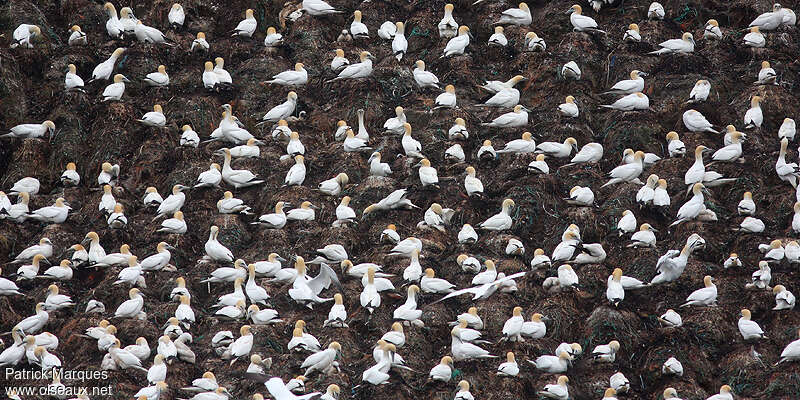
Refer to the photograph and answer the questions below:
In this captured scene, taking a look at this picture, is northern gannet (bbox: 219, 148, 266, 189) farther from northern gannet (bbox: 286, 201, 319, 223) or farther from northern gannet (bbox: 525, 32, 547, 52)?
northern gannet (bbox: 525, 32, 547, 52)

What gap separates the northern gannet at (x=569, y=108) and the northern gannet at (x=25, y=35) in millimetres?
11379

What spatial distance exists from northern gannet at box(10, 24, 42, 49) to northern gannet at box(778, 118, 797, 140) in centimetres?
1548

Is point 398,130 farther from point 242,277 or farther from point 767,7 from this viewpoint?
point 767,7

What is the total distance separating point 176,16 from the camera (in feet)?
93.1

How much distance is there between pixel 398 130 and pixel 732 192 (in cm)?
631

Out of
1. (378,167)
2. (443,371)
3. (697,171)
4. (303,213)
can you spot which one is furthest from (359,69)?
(443,371)

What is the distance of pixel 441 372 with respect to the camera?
18.9 metres

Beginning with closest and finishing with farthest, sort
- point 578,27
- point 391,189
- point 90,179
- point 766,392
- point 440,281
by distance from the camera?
point 766,392 < point 440,281 < point 391,189 < point 90,179 < point 578,27

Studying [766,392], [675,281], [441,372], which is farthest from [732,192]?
[441,372]

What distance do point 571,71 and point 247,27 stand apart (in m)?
7.16

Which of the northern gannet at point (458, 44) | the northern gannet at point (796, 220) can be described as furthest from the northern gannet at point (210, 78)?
the northern gannet at point (796, 220)

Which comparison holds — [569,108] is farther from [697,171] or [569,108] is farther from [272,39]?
[272,39]

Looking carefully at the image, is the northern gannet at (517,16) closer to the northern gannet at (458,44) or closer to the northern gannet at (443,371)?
the northern gannet at (458,44)

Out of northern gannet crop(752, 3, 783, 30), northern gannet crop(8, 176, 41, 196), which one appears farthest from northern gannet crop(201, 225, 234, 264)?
northern gannet crop(752, 3, 783, 30)
